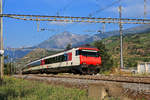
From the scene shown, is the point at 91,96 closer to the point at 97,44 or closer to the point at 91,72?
the point at 91,72

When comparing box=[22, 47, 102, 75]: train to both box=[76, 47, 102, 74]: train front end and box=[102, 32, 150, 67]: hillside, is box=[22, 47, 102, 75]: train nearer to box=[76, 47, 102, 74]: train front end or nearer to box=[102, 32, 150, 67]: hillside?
box=[76, 47, 102, 74]: train front end

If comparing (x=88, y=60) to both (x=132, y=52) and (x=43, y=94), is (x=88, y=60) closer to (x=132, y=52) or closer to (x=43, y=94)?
(x=43, y=94)

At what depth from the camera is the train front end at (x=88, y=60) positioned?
24078 millimetres

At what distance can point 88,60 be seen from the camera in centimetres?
2450

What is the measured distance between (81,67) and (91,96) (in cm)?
1448

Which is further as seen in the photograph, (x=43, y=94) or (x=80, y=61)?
(x=80, y=61)

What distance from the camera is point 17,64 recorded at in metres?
51.6

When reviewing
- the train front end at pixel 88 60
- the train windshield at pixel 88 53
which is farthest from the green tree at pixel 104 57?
the train windshield at pixel 88 53

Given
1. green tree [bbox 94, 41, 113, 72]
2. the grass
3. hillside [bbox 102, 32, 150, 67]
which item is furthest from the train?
hillside [bbox 102, 32, 150, 67]

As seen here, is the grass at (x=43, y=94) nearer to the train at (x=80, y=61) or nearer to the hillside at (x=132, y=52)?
the train at (x=80, y=61)

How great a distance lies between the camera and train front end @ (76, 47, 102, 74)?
948 inches

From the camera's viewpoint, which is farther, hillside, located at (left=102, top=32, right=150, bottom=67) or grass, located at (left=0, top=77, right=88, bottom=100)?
hillside, located at (left=102, top=32, right=150, bottom=67)

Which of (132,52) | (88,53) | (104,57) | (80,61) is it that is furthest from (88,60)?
(132,52)

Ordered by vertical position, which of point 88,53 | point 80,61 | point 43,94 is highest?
point 88,53
